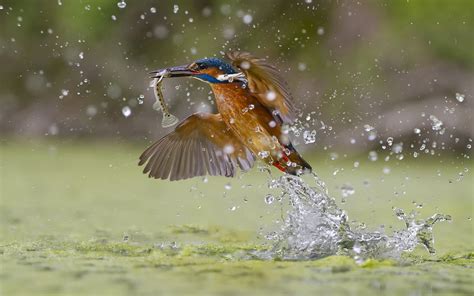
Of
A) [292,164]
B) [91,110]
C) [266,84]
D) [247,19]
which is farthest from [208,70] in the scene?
[91,110]

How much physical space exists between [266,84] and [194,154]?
0.73 m

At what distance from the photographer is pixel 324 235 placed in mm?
4719

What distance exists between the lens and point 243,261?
14.5ft

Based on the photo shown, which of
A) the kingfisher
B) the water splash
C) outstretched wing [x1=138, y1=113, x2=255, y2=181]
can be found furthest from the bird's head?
the water splash

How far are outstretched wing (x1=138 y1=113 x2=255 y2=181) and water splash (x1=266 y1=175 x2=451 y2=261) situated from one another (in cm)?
34

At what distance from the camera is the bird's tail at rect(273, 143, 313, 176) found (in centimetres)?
473

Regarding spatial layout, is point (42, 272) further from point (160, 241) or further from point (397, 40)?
point (397, 40)

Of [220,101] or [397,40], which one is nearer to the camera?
[220,101]

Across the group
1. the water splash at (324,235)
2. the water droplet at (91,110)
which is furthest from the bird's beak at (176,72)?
the water droplet at (91,110)

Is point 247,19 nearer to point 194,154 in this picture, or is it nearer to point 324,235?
point 194,154

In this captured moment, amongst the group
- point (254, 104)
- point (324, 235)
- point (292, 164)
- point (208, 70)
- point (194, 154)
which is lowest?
point (324, 235)

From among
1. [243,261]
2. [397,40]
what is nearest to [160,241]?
[243,261]

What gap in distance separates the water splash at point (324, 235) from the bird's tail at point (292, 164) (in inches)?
1.9

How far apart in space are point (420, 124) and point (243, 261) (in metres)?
5.20
